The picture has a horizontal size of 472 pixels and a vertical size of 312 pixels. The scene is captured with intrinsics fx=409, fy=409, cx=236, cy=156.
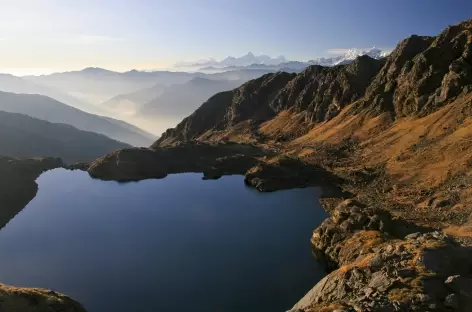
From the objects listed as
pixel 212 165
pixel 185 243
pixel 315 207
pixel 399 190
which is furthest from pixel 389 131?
pixel 185 243

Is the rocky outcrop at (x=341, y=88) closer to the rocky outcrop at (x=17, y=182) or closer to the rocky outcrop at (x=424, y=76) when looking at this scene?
the rocky outcrop at (x=424, y=76)

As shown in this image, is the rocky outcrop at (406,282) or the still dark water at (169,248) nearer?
the rocky outcrop at (406,282)

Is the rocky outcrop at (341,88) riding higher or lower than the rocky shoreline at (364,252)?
higher

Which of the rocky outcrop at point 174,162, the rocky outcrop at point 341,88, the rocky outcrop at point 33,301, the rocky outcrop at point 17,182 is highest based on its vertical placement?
the rocky outcrop at point 341,88

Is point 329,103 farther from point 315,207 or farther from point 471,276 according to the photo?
point 471,276

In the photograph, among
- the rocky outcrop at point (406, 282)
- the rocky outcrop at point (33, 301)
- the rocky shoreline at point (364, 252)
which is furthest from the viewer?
the rocky outcrop at point (33, 301)

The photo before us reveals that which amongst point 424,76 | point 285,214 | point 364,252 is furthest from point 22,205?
point 424,76

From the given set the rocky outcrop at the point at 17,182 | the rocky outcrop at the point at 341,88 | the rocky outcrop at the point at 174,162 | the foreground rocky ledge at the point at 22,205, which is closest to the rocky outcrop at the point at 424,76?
the rocky outcrop at the point at 341,88
